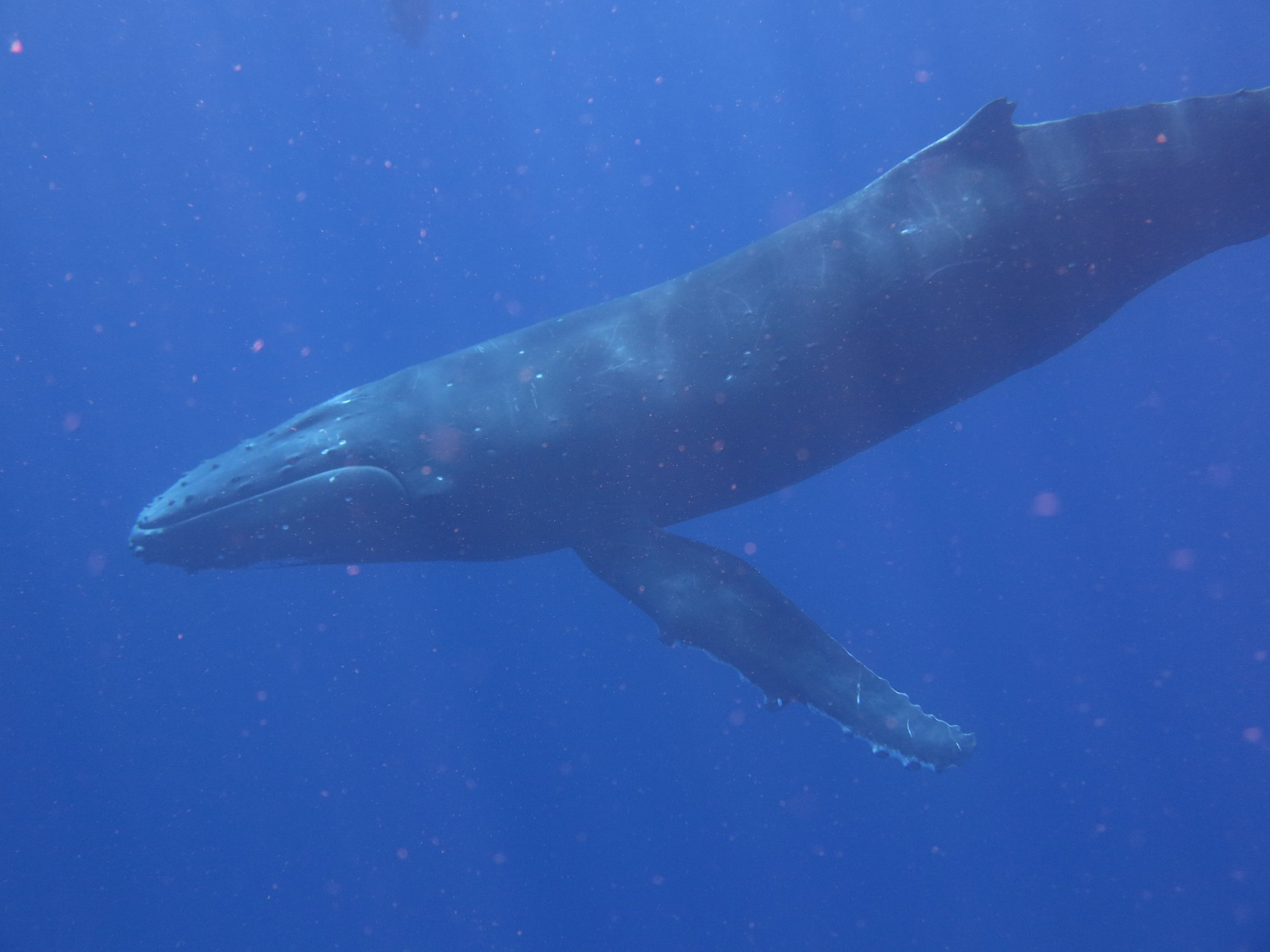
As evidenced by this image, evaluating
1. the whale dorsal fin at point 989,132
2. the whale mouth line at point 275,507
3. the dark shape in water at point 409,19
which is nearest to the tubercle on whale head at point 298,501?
the whale mouth line at point 275,507

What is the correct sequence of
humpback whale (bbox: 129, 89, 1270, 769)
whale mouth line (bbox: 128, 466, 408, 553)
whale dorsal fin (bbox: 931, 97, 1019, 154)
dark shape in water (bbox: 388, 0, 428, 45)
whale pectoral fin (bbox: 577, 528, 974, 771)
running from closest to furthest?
whale pectoral fin (bbox: 577, 528, 974, 771) → whale dorsal fin (bbox: 931, 97, 1019, 154) → humpback whale (bbox: 129, 89, 1270, 769) → whale mouth line (bbox: 128, 466, 408, 553) → dark shape in water (bbox: 388, 0, 428, 45)

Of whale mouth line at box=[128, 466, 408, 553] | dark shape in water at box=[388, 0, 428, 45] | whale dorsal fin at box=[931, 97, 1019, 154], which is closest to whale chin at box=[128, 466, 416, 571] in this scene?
whale mouth line at box=[128, 466, 408, 553]

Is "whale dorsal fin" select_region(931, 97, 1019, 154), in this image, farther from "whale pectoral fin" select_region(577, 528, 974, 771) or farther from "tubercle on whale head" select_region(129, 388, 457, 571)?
"tubercle on whale head" select_region(129, 388, 457, 571)

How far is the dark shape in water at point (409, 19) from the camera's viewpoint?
80.2 feet

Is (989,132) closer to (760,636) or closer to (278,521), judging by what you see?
(760,636)

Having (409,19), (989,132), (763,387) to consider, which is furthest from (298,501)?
(409,19)

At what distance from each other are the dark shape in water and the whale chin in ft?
79.9

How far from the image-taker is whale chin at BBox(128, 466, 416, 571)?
263 inches

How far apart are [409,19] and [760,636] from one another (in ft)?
89.4

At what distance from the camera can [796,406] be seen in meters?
6.64

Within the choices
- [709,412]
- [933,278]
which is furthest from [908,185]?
[709,412]

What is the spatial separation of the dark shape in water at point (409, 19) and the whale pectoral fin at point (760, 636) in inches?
992

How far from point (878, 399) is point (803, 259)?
1541 mm

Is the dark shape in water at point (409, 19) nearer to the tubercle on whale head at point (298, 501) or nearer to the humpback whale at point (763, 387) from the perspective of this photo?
the humpback whale at point (763, 387)
